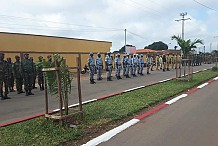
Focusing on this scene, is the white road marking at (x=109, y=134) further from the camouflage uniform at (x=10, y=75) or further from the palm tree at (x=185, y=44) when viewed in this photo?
the palm tree at (x=185, y=44)

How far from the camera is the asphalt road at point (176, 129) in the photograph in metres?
5.37

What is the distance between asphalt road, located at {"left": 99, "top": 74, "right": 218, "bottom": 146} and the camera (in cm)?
537

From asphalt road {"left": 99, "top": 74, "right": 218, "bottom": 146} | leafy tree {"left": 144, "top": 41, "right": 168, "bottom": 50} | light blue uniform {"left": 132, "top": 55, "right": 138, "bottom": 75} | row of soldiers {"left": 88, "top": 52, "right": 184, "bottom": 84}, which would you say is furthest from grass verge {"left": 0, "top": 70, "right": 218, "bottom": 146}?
leafy tree {"left": 144, "top": 41, "right": 168, "bottom": 50}

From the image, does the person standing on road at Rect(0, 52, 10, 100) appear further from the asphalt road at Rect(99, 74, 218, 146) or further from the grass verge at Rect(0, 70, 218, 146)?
the asphalt road at Rect(99, 74, 218, 146)

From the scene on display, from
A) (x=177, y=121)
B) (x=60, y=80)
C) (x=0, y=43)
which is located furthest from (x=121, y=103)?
(x=0, y=43)

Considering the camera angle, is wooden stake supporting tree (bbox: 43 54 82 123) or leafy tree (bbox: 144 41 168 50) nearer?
wooden stake supporting tree (bbox: 43 54 82 123)

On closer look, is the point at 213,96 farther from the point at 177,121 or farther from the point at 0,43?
the point at 0,43

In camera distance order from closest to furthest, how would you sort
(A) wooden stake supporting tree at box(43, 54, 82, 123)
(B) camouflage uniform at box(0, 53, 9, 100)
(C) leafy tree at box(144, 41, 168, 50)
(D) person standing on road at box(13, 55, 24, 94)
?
(A) wooden stake supporting tree at box(43, 54, 82, 123) < (B) camouflage uniform at box(0, 53, 9, 100) < (D) person standing on road at box(13, 55, 24, 94) < (C) leafy tree at box(144, 41, 168, 50)

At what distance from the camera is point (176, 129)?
6.23 metres

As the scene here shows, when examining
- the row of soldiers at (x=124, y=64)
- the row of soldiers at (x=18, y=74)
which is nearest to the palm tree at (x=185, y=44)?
the row of soldiers at (x=124, y=64)

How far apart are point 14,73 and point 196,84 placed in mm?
9683

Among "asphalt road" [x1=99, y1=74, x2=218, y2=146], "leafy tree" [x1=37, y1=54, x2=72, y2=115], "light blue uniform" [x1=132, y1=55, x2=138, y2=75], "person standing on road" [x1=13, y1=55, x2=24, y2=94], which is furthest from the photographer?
"light blue uniform" [x1=132, y1=55, x2=138, y2=75]

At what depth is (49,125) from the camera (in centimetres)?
632

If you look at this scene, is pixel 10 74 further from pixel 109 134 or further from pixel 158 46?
pixel 158 46
